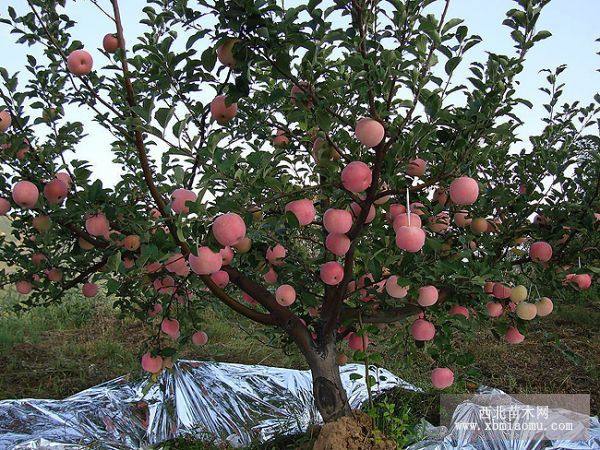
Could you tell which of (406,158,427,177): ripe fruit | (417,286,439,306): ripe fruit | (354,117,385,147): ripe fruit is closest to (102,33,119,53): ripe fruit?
(354,117,385,147): ripe fruit

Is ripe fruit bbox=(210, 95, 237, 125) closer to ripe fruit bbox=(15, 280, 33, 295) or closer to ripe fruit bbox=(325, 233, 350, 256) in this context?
ripe fruit bbox=(325, 233, 350, 256)

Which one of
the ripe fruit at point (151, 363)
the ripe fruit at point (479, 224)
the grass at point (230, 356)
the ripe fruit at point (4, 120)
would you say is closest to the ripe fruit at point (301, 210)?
the ripe fruit at point (479, 224)

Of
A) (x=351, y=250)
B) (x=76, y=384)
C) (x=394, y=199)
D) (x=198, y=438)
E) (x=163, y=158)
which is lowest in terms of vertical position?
(x=198, y=438)

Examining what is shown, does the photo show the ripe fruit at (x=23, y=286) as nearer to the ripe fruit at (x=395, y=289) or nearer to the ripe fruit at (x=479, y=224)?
the ripe fruit at (x=395, y=289)

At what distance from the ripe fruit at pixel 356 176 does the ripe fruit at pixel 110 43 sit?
855 millimetres

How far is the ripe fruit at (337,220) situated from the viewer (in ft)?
4.53

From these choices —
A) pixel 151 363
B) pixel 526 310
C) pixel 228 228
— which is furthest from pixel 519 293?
pixel 151 363

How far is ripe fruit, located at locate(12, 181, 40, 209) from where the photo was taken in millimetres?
1579

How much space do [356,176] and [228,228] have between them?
1.14ft

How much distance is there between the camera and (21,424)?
2377 mm

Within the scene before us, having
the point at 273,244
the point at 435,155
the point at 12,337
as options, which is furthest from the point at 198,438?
the point at 12,337

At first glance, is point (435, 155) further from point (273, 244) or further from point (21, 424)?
point (21, 424)

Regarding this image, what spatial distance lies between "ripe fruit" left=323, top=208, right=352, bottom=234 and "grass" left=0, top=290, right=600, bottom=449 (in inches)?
46.6

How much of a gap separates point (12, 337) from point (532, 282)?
12.6 ft
